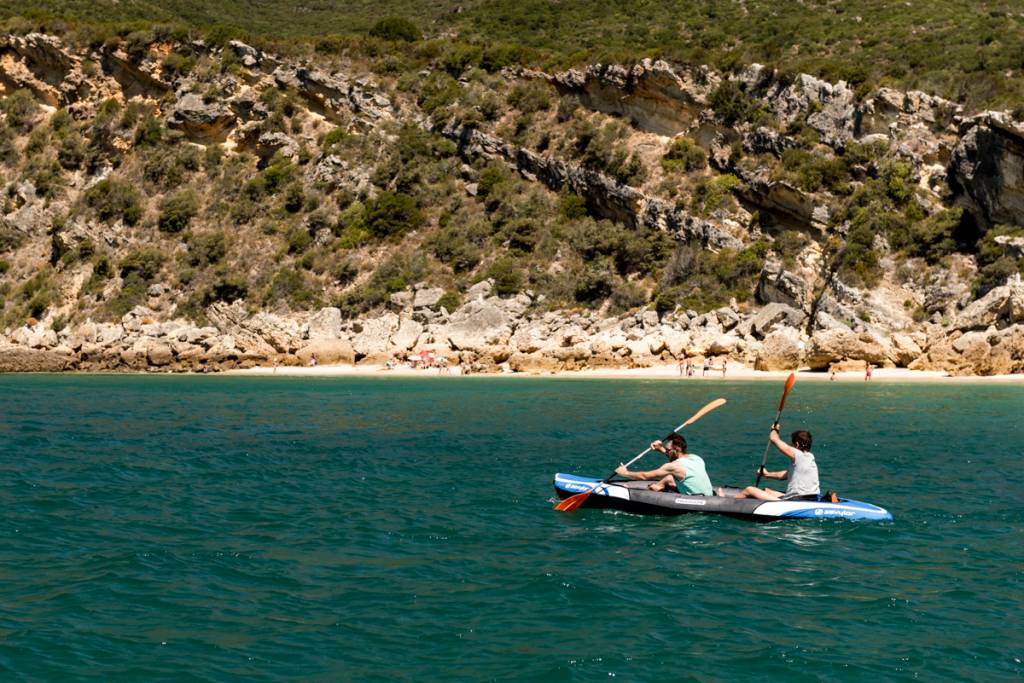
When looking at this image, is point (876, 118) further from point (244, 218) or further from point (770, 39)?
point (244, 218)

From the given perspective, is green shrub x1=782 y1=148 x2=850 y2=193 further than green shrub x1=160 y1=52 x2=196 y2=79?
No

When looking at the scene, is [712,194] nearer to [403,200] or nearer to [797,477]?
[403,200]

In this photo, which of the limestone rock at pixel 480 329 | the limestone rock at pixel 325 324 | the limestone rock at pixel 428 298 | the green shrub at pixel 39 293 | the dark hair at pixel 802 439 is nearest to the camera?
the dark hair at pixel 802 439

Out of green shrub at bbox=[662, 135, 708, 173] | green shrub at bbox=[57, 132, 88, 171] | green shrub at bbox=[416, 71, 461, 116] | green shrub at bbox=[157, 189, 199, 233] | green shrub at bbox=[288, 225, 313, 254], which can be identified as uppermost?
green shrub at bbox=[416, 71, 461, 116]

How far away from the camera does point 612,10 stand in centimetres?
8200

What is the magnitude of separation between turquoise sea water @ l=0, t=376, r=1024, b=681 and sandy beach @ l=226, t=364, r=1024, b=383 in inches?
614

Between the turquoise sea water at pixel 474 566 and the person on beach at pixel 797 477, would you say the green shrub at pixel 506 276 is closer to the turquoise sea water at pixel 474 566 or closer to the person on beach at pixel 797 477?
the turquoise sea water at pixel 474 566

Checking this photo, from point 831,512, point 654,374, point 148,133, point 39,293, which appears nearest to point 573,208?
point 654,374

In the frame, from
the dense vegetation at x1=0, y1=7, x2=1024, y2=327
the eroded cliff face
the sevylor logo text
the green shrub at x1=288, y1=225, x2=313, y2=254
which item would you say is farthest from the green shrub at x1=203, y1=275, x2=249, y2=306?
the sevylor logo text

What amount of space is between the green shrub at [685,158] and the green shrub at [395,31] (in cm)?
2719

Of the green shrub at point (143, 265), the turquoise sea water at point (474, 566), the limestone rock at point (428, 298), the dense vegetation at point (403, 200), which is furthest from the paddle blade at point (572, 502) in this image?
the green shrub at point (143, 265)

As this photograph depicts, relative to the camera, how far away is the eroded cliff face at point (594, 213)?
40.9m

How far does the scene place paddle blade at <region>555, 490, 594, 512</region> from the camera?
13.3 metres

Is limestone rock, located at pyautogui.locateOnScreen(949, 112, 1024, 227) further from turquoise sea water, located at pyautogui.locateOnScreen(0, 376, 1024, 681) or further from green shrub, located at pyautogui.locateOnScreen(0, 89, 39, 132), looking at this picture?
green shrub, located at pyautogui.locateOnScreen(0, 89, 39, 132)
